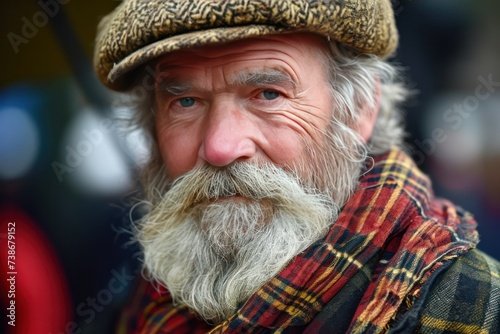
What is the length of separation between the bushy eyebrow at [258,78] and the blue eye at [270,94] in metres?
0.03

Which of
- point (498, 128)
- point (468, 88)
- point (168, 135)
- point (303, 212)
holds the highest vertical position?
point (168, 135)

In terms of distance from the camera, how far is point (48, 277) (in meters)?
2.44

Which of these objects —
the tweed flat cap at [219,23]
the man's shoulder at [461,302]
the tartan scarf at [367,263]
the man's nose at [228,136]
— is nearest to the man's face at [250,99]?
the man's nose at [228,136]

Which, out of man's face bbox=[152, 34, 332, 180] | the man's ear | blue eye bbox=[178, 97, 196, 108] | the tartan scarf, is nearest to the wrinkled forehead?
man's face bbox=[152, 34, 332, 180]

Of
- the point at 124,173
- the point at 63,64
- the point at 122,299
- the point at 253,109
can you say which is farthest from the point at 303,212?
the point at 63,64

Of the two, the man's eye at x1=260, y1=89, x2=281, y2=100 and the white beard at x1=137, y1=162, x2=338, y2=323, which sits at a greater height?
the man's eye at x1=260, y1=89, x2=281, y2=100

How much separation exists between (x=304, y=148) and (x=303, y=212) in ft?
0.66

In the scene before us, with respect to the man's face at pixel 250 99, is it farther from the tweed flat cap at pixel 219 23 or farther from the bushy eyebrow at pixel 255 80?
the tweed flat cap at pixel 219 23

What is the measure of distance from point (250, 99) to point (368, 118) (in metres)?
0.46

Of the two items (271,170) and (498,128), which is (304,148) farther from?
(498,128)

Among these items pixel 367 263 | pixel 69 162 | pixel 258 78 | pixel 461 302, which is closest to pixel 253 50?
pixel 258 78

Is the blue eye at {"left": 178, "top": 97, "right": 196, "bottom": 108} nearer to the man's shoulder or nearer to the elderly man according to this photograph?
the elderly man

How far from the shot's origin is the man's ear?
71.3 inches

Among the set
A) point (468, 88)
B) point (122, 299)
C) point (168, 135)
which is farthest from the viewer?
point (468, 88)
